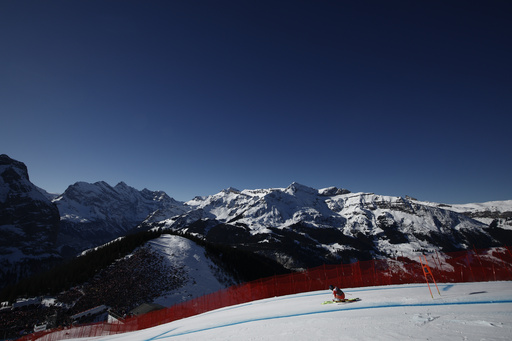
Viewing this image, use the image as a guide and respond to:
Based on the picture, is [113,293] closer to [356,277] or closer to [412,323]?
[356,277]

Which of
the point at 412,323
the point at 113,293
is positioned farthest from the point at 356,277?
the point at 113,293

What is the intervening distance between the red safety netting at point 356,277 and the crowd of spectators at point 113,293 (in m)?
12.9

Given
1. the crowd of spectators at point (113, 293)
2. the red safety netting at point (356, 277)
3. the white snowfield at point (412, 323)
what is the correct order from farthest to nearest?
the crowd of spectators at point (113, 293) → the red safety netting at point (356, 277) → the white snowfield at point (412, 323)

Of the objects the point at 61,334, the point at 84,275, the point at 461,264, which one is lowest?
the point at 61,334

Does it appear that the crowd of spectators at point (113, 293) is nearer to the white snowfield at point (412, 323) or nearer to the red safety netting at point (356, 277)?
the red safety netting at point (356, 277)

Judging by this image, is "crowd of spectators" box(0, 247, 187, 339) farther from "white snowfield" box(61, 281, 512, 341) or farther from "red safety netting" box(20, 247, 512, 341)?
"white snowfield" box(61, 281, 512, 341)

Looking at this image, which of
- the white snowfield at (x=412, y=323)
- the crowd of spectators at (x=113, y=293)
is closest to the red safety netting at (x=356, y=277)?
the white snowfield at (x=412, y=323)

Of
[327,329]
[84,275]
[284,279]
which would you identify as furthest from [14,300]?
[327,329]

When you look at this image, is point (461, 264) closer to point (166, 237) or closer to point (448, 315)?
point (448, 315)

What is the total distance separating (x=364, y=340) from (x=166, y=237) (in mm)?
91455

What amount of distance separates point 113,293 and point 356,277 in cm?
5256

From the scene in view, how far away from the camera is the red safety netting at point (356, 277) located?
60.2 feet

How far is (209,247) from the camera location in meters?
89.9

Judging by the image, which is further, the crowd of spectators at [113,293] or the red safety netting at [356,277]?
the crowd of spectators at [113,293]
